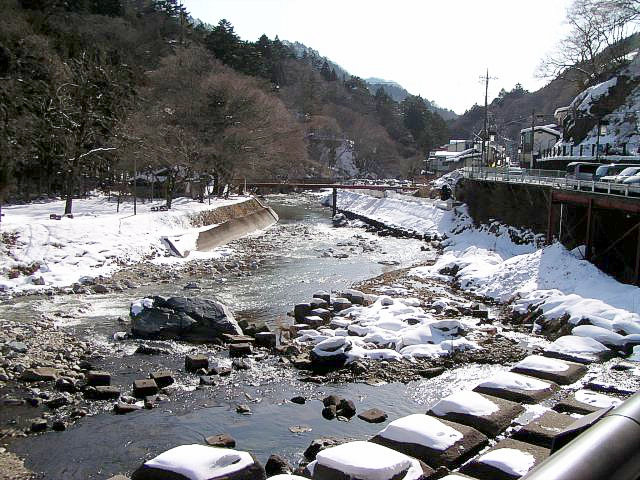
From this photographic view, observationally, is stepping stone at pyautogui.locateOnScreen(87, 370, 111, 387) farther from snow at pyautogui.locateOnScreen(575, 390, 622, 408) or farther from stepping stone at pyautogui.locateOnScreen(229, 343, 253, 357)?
snow at pyautogui.locateOnScreen(575, 390, 622, 408)

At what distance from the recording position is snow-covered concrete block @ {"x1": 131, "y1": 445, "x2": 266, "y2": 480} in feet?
21.3

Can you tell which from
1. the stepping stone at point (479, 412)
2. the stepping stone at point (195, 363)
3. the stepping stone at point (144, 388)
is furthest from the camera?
the stepping stone at point (195, 363)

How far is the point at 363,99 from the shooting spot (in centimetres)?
11975

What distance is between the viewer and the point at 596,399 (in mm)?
8297

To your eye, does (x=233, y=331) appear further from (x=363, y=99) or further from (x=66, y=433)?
(x=363, y=99)

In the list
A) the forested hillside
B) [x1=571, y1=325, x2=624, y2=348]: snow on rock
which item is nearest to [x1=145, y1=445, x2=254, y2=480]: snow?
[x1=571, y1=325, x2=624, y2=348]: snow on rock

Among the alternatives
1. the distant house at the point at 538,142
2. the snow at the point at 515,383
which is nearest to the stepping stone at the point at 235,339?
the snow at the point at 515,383

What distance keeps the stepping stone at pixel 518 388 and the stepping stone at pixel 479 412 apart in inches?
13.4

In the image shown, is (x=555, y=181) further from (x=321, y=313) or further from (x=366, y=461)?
(x=366, y=461)

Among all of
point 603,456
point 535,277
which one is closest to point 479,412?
point 603,456

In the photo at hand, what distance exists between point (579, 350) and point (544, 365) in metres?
1.81

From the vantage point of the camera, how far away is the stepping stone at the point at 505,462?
640 cm

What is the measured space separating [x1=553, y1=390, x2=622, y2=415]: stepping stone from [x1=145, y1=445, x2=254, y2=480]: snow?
4516 mm

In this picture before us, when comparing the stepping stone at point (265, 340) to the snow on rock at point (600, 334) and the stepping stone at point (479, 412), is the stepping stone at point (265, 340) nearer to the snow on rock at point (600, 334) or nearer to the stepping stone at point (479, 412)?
the stepping stone at point (479, 412)
